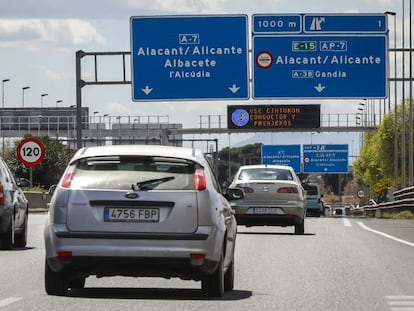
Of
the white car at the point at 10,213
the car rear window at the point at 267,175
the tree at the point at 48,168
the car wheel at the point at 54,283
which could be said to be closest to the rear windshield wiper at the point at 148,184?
the car wheel at the point at 54,283

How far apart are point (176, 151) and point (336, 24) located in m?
29.5

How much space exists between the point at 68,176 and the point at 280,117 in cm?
4796

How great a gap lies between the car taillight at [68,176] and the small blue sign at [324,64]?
29917 mm

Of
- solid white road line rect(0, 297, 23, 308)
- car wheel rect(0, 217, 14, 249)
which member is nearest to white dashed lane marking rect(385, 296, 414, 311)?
solid white road line rect(0, 297, 23, 308)

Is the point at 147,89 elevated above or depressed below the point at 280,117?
above

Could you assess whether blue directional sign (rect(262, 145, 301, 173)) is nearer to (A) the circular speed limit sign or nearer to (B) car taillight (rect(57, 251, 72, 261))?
(A) the circular speed limit sign

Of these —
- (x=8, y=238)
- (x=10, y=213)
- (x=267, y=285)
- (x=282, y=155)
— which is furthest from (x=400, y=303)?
(x=282, y=155)

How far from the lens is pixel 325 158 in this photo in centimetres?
8775

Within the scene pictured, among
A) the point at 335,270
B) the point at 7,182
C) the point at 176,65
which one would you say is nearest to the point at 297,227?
the point at 7,182

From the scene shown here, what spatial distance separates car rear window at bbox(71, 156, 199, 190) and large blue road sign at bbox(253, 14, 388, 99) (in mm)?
29719

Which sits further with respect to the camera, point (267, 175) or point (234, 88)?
point (234, 88)

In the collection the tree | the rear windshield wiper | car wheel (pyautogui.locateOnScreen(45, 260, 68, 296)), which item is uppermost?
the rear windshield wiper

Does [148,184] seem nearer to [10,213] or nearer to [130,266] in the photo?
[130,266]

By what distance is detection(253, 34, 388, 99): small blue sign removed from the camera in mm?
41438
